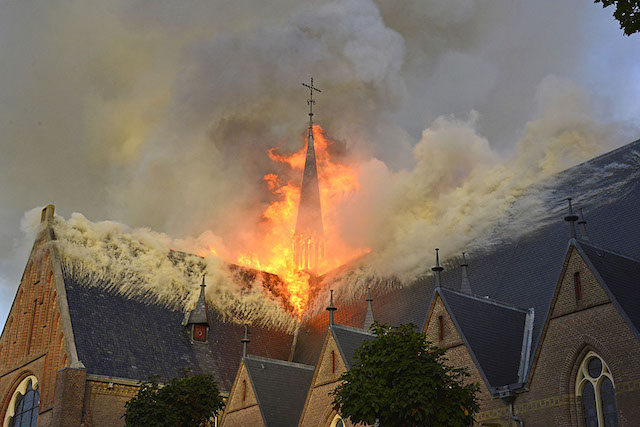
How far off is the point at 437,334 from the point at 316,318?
67.9 feet

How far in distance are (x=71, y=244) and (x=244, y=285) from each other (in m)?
11.6

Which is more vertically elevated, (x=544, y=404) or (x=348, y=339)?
(x=348, y=339)

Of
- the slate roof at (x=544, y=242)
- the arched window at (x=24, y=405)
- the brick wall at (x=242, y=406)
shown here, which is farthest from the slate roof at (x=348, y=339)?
the arched window at (x=24, y=405)

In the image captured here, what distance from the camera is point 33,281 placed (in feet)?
154

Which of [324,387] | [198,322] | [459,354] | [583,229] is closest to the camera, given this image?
[459,354]

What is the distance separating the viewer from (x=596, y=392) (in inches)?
947

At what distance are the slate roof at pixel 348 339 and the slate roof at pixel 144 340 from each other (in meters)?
12.9

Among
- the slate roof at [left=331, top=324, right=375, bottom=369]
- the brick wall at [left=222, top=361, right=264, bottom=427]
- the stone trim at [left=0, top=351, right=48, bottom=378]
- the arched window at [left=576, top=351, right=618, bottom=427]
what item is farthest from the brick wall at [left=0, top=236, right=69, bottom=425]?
the arched window at [left=576, top=351, right=618, bottom=427]

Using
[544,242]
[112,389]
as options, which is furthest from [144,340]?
[544,242]

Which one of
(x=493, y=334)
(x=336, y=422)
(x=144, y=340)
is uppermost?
(x=144, y=340)

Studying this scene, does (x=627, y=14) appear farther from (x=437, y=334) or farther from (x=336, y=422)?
(x=336, y=422)

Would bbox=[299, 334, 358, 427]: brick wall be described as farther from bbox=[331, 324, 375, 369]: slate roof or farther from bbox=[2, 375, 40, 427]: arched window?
bbox=[2, 375, 40, 427]: arched window

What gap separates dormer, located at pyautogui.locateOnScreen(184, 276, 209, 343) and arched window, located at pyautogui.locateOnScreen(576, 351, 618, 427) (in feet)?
87.1

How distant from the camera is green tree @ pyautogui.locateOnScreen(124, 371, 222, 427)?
99.3ft
